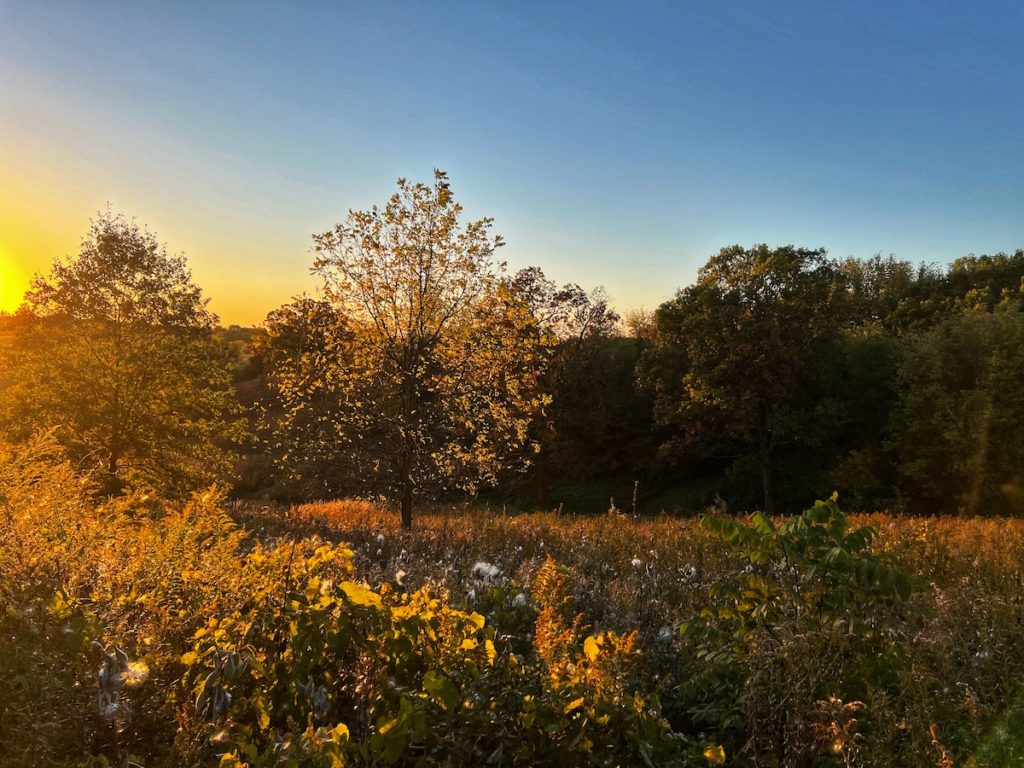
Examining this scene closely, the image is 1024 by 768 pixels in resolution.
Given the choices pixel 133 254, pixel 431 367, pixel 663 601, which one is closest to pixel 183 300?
pixel 133 254

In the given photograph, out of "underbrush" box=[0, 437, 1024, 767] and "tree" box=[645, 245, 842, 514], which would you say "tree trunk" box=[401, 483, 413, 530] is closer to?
"underbrush" box=[0, 437, 1024, 767]

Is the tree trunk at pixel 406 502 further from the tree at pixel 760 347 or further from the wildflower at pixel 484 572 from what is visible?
the tree at pixel 760 347

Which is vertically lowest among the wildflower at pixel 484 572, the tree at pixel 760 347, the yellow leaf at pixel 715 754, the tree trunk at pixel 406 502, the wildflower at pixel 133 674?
the tree trunk at pixel 406 502

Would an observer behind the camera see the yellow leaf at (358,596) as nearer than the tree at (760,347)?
Yes

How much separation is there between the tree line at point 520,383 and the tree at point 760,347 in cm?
11

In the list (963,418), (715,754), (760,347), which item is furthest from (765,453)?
(715,754)

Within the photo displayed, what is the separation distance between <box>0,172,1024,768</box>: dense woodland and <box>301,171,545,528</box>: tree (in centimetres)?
6

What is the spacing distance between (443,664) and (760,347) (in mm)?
28847

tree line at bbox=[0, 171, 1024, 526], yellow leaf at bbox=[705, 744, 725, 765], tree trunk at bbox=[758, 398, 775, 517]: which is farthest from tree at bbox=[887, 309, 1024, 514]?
yellow leaf at bbox=[705, 744, 725, 765]

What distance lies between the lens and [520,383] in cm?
1248

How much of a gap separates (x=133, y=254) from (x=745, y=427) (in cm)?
2557

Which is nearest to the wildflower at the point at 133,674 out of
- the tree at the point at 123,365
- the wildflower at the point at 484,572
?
the wildflower at the point at 484,572

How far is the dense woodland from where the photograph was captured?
8.50ft

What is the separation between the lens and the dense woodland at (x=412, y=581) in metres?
2.59
